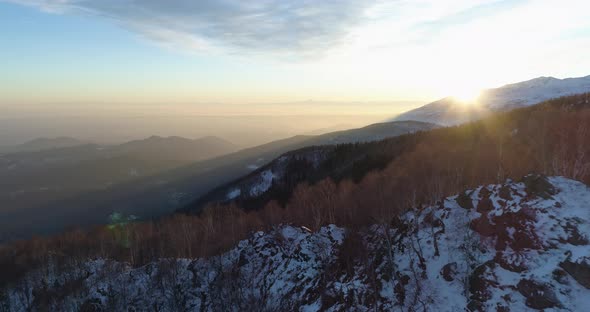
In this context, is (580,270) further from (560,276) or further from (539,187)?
(539,187)

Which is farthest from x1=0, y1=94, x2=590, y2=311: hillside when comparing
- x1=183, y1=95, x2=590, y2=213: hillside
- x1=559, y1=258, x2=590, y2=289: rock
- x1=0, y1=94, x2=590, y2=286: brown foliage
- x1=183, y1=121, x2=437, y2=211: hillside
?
x1=183, y1=121, x2=437, y2=211: hillside

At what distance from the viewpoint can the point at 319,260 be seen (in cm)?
4431

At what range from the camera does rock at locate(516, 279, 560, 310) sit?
78.2ft

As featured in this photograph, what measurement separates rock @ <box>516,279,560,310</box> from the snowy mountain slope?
0.07m

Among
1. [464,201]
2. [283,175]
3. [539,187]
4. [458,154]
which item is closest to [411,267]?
[464,201]

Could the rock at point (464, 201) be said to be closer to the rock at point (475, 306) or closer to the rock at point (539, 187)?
the rock at point (539, 187)

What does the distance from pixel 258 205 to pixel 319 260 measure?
10064 centimetres

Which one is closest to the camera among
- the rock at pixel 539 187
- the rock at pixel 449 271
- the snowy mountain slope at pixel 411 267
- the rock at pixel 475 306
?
the rock at pixel 475 306

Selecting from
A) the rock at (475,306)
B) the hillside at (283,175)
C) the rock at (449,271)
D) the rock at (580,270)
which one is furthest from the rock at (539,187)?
the hillside at (283,175)

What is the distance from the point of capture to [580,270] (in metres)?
24.4

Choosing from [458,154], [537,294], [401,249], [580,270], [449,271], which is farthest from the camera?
[458,154]

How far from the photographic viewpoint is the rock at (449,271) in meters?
30.5

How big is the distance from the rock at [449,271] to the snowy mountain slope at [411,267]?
0.09 metres

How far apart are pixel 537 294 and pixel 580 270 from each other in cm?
387
